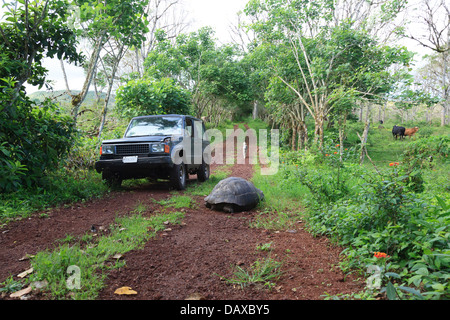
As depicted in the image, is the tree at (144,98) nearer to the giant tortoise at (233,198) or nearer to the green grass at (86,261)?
the giant tortoise at (233,198)

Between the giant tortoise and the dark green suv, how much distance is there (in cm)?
156

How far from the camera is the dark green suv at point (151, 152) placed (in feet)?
19.9

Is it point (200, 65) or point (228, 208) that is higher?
point (200, 65)

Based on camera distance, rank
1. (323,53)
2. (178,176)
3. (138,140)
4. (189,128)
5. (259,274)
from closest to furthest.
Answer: (259,274)
(138,140)
(178,176)
(189,128)
(323,53)

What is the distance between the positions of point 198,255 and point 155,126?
4.94 meters

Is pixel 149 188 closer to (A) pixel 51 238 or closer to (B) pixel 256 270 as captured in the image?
(A) pixel 51 238

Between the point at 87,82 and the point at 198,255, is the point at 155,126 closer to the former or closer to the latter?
the point at 87,82

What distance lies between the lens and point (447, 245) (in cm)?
219

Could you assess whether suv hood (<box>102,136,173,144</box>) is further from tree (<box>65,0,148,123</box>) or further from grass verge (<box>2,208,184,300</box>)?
grass verge (<box>2,208,184,300</box>)

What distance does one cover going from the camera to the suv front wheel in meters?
6.40

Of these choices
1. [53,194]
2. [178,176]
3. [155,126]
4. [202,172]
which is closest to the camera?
[53,194]

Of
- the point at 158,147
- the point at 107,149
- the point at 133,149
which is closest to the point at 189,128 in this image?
the point at 158,147

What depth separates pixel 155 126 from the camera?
722 cm
